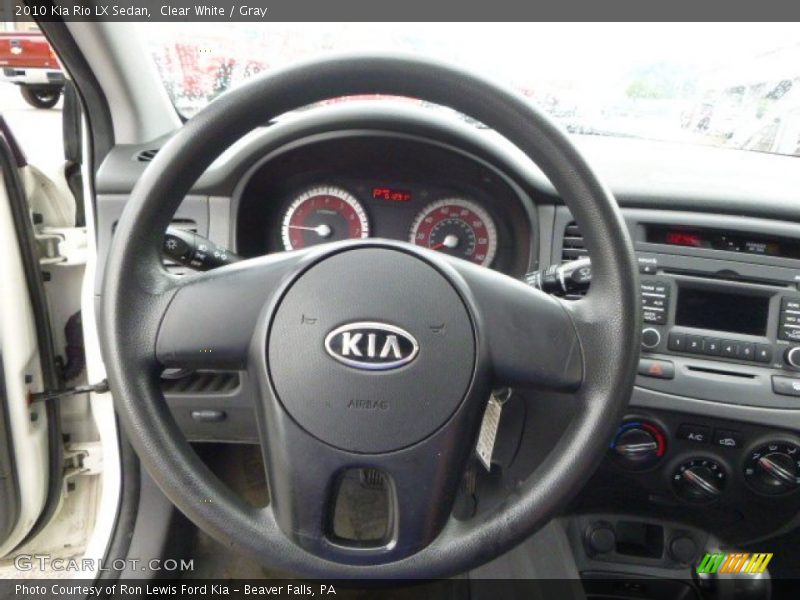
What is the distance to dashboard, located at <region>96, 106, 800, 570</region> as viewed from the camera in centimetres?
120

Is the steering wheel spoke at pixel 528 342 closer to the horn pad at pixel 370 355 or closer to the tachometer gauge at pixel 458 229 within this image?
the horn pad at pixel 370 355

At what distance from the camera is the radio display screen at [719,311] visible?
1220mm

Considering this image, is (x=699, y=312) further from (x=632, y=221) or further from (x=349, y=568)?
(x=349, y=568)

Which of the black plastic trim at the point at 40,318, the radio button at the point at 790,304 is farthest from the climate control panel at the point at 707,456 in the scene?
the black plastic trim at the point at 40,318

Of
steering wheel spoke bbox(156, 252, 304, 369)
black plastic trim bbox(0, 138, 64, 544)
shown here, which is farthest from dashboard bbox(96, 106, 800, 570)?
steering wheel spoke bbox(156, 252, 304, 369)

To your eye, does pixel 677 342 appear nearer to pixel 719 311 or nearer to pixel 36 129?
pixel 719 311

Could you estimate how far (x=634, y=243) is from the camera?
125 centimetres

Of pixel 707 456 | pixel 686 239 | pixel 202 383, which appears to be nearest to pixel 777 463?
pixel 707 456

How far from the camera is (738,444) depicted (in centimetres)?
123

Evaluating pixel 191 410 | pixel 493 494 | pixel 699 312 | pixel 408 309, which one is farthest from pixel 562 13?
pixel 191 410

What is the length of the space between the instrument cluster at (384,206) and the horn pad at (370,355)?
55 cm

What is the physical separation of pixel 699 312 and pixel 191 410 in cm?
102

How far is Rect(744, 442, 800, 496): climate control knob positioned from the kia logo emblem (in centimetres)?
85

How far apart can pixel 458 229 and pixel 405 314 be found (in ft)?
2.02
